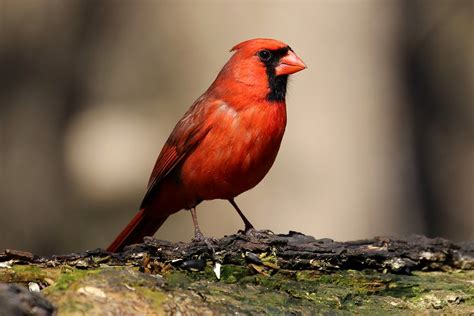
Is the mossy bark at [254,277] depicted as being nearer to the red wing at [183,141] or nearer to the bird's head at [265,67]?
the red wing at [183,141]

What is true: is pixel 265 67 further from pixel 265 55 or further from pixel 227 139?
pixel 227 139

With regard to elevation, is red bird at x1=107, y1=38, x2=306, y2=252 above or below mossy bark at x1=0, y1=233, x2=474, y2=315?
above

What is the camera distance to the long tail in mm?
4680

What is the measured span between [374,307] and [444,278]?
2.07ft

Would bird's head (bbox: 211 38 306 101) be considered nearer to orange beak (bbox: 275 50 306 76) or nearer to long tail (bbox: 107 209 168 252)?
orange beak (bbox: 275 50 306 76)

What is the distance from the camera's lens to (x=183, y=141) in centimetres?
462

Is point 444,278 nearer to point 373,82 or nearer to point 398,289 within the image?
point 398,289

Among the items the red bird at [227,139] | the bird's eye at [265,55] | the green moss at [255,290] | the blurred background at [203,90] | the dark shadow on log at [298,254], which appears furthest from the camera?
the blurred background at [203,90]

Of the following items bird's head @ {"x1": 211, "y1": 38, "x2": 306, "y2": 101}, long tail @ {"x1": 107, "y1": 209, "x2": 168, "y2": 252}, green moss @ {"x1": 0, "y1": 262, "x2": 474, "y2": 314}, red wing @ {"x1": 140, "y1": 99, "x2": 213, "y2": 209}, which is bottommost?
green moss @ {"x1": 0, "y1": 262, "x2": 474, "y2": 314}

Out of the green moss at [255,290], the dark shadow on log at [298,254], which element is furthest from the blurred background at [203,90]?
the green moss at [255,290]

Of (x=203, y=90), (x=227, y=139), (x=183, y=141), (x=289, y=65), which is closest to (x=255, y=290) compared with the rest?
(x=227, y=139)

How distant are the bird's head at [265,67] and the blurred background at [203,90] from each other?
228 centimetres

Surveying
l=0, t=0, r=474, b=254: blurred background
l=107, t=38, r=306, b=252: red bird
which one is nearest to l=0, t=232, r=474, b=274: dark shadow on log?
l=107, t=38, r=306, b=252: red bird

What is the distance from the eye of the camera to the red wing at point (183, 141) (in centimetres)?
454
